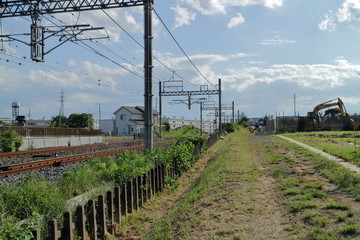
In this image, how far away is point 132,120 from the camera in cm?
8281

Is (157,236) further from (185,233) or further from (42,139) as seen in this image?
(42,139)

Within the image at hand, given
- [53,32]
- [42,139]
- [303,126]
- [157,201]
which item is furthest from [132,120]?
[157,201]

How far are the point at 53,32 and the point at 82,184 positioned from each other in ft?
33.3

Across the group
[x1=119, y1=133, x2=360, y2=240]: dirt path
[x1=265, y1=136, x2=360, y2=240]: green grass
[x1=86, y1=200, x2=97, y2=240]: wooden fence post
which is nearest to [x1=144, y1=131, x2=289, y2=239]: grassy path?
[x1=119, y1=133, x2=360, y2=240]: dirt path

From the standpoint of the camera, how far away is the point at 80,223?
5.32m

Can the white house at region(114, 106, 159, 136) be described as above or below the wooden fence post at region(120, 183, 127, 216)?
above

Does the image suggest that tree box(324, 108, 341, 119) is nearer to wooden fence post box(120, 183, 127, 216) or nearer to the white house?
the white house

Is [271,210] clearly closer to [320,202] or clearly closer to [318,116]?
[320,202]

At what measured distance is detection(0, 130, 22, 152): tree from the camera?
26.2 metres

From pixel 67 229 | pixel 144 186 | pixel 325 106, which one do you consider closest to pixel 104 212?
pixel 67 229

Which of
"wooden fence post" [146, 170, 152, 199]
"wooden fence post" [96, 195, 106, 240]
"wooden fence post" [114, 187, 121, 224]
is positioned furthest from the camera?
"wooden fence post" [146, 170, 152, 199]

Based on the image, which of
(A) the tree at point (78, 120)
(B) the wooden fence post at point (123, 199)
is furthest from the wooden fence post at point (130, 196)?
(A) the tree at point (78, 120)

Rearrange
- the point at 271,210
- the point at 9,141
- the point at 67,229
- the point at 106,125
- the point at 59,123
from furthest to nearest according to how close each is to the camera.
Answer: the point at 106,125 < the point at 59,123 < the point at 9,141 < the point at 271,210 < the point at 67,229

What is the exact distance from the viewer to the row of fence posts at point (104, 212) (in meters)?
4.86
